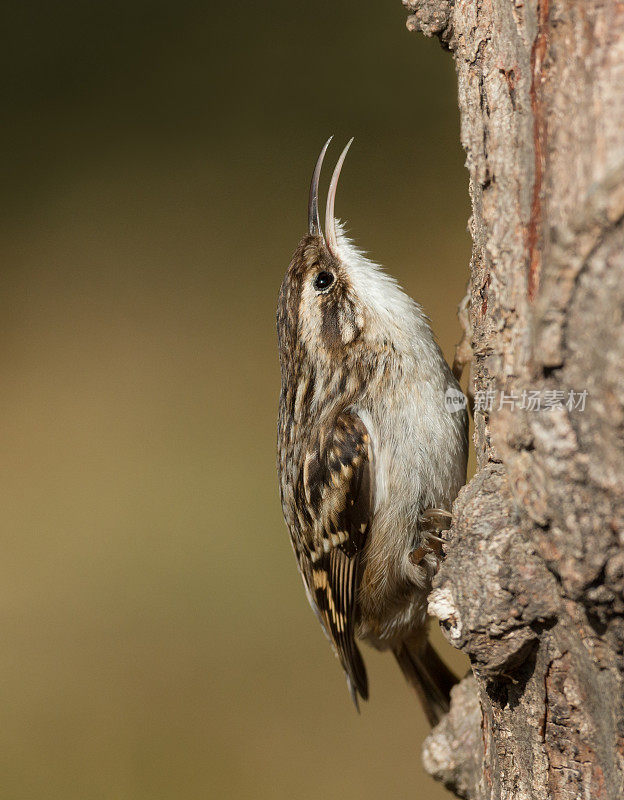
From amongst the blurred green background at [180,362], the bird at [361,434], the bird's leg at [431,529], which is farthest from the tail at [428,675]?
the blurred green background at [180,362]

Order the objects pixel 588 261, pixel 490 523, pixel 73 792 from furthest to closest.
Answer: pixel 73 792 → pixel 490 523 → pixel 588 261

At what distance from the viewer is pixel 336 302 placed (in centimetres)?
156

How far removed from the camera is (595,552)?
796mm

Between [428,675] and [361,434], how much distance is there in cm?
71

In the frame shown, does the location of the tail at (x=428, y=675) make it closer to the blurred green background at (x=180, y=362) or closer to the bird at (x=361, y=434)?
the bird at (x=361, y=434)

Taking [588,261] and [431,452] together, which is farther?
[431,452]

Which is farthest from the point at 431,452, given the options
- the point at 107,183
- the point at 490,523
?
the point at 107,183

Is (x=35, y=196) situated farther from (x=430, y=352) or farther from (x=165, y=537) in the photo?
(x=430, y=352)

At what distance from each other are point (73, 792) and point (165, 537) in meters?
0.90

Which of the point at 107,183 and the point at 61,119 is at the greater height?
the point at 61,119

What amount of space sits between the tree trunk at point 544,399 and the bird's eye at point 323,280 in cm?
46

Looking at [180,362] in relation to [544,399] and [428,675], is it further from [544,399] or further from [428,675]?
[544,399]

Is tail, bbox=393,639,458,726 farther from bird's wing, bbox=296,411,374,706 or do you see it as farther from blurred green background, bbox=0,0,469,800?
blurred green background, bbox=0,0,469,800

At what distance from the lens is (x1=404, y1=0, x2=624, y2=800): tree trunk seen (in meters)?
0.77
